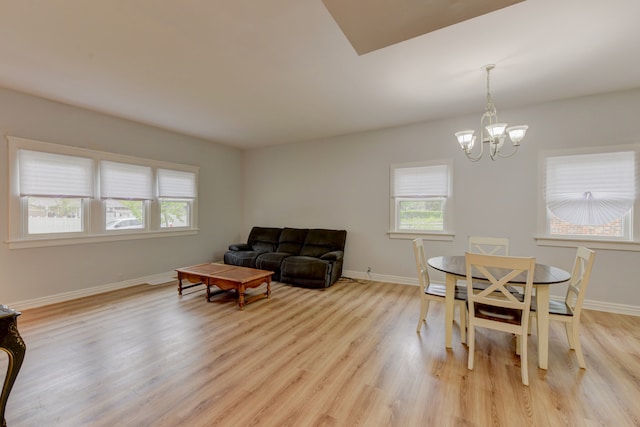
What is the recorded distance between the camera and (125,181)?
4.43 meters

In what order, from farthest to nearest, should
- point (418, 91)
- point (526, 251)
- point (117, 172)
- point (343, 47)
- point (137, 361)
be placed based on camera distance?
1. point (117, 172)
2. point (526, 251)
3. point (418, 91)
4. point (343, 47)
5. point (137, 361)

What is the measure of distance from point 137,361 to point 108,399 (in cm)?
47

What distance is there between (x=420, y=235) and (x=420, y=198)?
2.09ft

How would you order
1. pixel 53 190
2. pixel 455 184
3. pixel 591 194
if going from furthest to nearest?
pixel 455 184 < pixel 53 190 < pixel 591 194

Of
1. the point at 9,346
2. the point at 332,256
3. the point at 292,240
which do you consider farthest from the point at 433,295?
the point at 292,240

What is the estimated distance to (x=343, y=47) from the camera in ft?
7.98

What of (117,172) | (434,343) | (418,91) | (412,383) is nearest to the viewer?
(412,383)

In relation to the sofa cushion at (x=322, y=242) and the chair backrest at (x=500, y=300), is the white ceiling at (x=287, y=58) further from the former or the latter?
the sofa cushion at (x=322, y=242)

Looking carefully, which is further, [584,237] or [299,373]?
[584,237]

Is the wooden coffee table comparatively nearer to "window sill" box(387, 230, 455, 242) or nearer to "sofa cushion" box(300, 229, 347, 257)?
"sofa cushion" box(300, 229, 347, 257)

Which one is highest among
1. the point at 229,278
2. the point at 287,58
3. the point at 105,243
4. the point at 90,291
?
the point at 287,58

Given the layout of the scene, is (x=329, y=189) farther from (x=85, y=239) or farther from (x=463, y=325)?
(x=85, y=239)

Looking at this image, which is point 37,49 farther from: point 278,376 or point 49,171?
point 278,376

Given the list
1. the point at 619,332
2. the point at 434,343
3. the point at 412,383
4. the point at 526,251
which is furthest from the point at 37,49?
the point at 619,332
